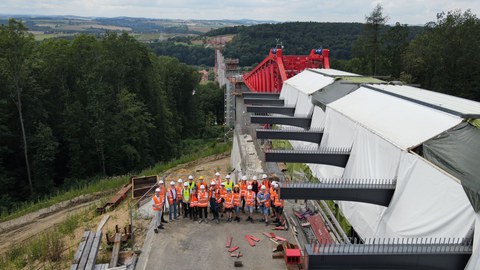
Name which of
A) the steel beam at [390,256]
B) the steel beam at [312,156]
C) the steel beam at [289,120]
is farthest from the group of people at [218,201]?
the steel beam at [390,256]

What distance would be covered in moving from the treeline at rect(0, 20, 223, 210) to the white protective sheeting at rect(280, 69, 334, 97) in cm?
1480

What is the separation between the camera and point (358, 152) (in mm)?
11047

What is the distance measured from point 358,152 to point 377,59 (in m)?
35.5

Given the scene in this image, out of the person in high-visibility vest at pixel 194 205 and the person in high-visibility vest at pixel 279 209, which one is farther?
the person in high-visibility vest at pixel 194 205

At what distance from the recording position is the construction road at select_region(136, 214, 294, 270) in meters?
10.0

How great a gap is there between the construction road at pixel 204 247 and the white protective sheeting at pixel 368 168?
2131 millimetres

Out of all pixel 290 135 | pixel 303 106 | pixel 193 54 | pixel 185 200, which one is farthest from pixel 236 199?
pixel 193 54

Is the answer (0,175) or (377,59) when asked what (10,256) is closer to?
(0,175)

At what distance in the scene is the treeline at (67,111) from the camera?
25.9 m

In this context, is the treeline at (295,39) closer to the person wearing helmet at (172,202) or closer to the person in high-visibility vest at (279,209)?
the person in high-visibility vest at (279,209)

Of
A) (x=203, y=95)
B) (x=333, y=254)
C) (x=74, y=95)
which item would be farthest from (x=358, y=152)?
Answer: (x=203, y=95)

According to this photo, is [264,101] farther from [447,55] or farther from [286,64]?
[447,55]

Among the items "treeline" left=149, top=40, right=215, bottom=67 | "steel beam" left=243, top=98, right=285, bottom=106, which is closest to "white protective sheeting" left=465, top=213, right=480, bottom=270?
"steel beam" left=243, top=98, right=285, bottom=106

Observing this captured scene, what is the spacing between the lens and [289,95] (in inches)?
890
